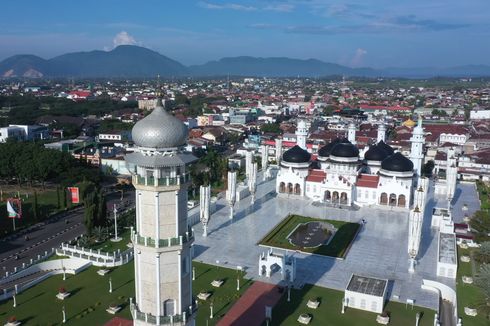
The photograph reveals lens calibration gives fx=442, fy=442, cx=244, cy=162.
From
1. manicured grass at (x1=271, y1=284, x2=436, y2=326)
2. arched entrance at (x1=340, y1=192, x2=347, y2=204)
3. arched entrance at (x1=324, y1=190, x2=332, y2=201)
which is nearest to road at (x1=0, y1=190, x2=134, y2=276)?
manicured grass at (x1=271, y1=284, x2=436, y2=326)

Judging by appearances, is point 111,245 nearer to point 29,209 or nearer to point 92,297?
point 92,297

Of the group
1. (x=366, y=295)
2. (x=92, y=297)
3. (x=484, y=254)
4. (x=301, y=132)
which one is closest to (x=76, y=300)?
(x=92, y=297)

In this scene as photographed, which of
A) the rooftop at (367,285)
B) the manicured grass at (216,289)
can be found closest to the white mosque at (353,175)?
the rooftop at (367,285)

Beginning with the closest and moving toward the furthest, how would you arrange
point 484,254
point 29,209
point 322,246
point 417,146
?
point 484,254
point 322,246
point 29,209
point 417,146

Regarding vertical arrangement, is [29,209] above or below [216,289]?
above

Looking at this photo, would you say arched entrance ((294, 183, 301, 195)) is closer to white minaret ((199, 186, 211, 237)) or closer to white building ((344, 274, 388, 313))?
white minaret ((199, 186, 211, 237))
